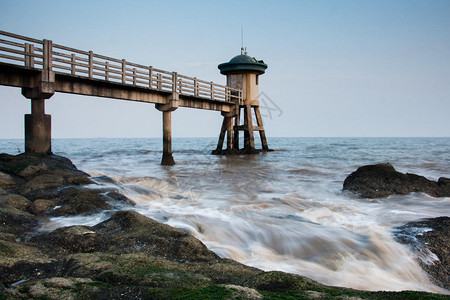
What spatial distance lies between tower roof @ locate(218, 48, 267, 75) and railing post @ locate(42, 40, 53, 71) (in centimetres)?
1444

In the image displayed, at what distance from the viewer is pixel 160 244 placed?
3.91 m

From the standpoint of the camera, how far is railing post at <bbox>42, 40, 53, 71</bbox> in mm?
10406

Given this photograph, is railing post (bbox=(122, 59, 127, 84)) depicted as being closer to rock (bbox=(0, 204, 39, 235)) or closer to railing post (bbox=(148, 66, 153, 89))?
railing post (bbox=(148, 66, 153, 89))

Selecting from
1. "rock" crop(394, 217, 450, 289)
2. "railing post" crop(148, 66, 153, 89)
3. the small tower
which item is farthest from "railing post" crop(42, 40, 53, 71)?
the small tower

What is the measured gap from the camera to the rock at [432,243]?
435cm

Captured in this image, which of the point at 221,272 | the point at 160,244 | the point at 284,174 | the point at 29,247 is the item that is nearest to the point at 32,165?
the point at 29,247

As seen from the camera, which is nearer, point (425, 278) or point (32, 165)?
point (425, 278)

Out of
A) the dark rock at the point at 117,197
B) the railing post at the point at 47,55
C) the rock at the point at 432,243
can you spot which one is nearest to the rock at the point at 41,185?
the dark rock at the point at 117,197

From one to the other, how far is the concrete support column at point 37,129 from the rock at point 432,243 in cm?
965

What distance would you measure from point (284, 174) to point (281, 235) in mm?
9779

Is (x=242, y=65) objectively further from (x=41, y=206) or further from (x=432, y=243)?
(x=432, y=243)

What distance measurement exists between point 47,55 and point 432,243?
10.8 meters

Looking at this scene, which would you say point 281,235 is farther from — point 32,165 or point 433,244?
point 32,165

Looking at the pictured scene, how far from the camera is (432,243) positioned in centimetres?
498
